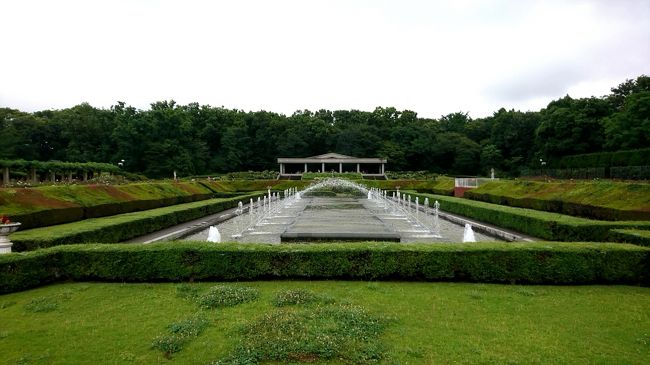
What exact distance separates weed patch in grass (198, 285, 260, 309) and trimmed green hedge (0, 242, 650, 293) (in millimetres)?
763

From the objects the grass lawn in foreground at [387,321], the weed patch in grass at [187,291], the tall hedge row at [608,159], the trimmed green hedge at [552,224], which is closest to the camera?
the grass lawn in foreground at [387,321]

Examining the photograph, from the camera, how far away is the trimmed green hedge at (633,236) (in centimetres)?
711

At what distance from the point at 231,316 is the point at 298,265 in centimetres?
187

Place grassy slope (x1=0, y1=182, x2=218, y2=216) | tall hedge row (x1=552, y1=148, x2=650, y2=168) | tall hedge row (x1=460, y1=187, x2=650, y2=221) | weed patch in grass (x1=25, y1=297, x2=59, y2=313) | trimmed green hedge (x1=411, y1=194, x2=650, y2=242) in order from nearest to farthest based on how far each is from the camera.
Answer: weed patch in grass (x1=25, y1=297, x2=59, y2=313) → trimmed green hedge (x1=411, y1=194, x2=650, y2=242) → grassy slope (x1=0, y1=182, x2=218, y2=216) → tall hedge row (x1=460, y1=187, x2=650, y2=221) → tall hedge row (x1=552, y1=148, x2=650, y2=168)

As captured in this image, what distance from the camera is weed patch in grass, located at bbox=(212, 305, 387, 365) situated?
12.9 feet

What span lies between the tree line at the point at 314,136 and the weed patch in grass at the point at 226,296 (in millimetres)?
36968

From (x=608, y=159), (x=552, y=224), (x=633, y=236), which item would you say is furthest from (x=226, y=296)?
(x=608, y=159)

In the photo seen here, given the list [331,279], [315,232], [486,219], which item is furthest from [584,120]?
[331,279]

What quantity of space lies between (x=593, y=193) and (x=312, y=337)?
45.7ft

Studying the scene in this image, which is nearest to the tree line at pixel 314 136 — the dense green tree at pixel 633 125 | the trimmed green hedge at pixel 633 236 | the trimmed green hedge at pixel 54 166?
the dense green tree at pixel 633 125

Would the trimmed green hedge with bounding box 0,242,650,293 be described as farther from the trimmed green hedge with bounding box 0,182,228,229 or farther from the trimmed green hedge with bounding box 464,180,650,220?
the trimmed green hedge with bounding box 464,180,650,220

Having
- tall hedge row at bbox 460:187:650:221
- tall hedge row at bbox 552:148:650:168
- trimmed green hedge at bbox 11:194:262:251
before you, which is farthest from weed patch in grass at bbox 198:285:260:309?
tall hedge row at bbox 552:148:650:168

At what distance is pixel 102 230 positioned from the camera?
10.0m

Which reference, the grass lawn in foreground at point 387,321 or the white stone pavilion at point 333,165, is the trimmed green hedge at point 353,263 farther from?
the white stone pavilion at point 333,165
